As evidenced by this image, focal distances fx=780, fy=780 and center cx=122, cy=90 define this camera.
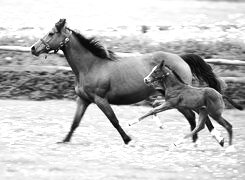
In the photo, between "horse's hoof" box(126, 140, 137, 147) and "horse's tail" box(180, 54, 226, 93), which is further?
"horse's tail" box(180, 54, 226, 93)

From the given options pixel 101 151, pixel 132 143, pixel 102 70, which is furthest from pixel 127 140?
pixel 102 70

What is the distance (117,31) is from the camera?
57.9 feet

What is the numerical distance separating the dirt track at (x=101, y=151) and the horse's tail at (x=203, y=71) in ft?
2.71

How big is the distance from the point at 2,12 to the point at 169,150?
1226 centimetres

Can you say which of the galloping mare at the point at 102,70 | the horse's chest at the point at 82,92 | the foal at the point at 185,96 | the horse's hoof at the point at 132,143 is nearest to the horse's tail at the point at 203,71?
the galloping mare at the point at 102,70

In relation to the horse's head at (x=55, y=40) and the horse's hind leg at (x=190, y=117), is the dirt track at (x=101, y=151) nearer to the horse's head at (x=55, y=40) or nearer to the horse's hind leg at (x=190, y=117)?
the horse's hind leg at (x=190, y=117)

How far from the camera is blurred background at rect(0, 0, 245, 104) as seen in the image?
14734 mm

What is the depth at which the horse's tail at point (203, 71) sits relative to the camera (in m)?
11.1

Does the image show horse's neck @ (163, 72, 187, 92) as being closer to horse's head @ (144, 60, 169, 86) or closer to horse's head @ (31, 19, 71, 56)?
horse's head @ (144, 60, 169, 86)

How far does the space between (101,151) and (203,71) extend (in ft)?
6.65

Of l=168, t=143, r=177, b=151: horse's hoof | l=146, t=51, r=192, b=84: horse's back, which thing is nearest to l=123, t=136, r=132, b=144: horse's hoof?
l=168, t=143, r=177, b=151: horse's hoof

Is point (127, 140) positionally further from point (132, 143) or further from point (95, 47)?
point (95, 47)

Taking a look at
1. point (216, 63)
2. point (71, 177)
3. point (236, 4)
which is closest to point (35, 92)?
point (216, 63)

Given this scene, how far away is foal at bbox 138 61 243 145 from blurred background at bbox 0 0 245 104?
416cm
